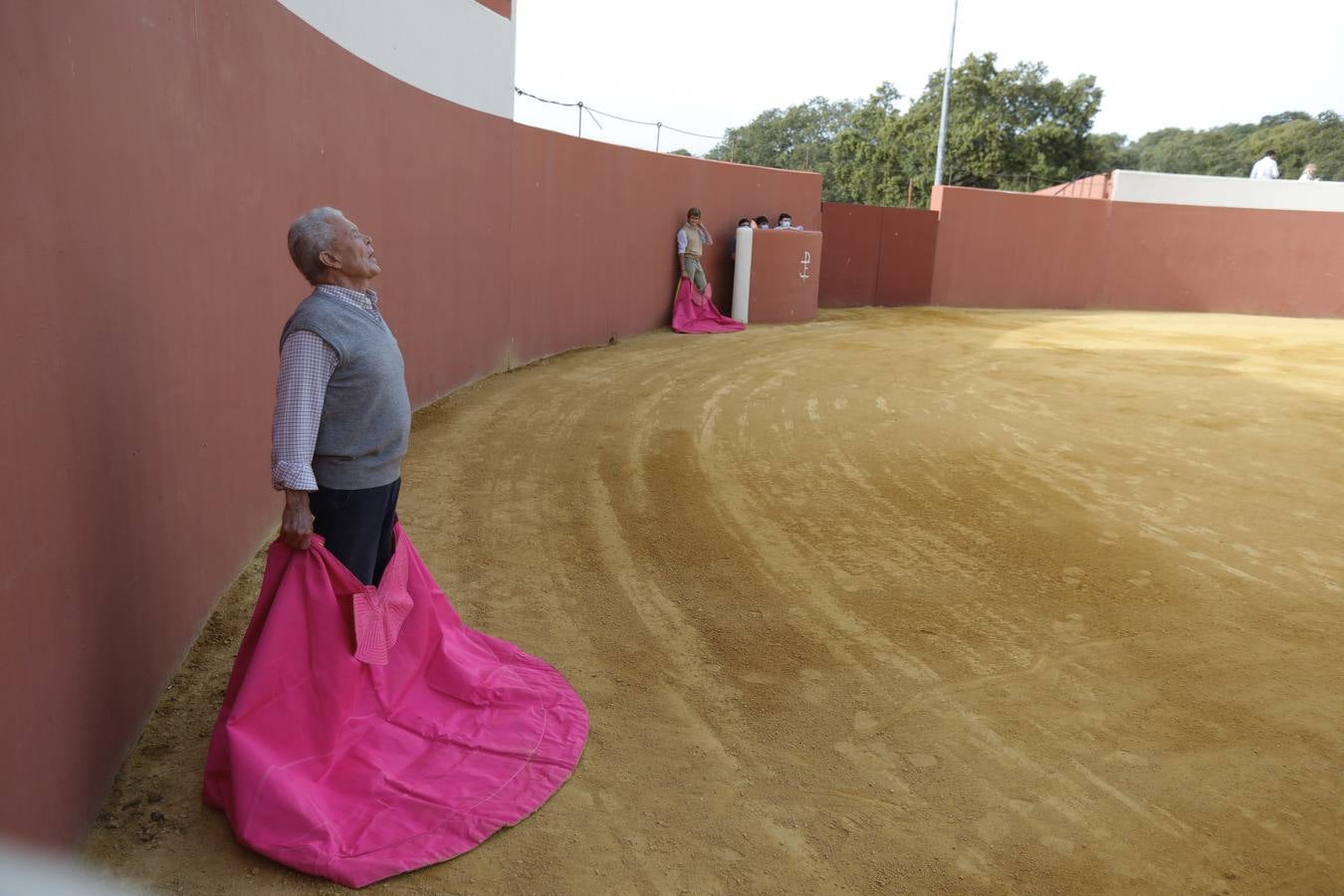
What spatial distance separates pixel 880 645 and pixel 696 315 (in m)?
9.23

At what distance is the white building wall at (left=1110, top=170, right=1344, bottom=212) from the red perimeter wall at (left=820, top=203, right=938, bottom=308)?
467 centimetres

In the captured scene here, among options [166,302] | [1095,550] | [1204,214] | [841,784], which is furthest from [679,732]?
[1204,214]

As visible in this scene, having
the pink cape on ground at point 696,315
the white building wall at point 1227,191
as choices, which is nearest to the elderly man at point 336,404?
the pink cape on ground at point 696,315

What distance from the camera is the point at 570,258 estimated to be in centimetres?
999

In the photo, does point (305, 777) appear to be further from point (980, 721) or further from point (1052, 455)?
point (1052, 455)

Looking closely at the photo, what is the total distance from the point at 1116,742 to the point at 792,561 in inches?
68.1

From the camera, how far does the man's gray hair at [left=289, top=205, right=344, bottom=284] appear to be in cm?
265

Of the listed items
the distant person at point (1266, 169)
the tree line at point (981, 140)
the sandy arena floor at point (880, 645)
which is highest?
the tree line at point (981, 140)

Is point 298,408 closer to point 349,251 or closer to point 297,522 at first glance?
point 297,522

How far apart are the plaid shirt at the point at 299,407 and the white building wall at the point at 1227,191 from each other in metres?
19.2

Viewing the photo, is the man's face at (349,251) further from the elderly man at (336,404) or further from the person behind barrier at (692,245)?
the person behind barrier at (692,245)

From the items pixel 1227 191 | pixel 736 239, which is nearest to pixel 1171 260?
pixel 1227 191

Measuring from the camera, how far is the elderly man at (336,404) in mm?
2543

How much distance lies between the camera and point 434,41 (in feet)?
23.8
